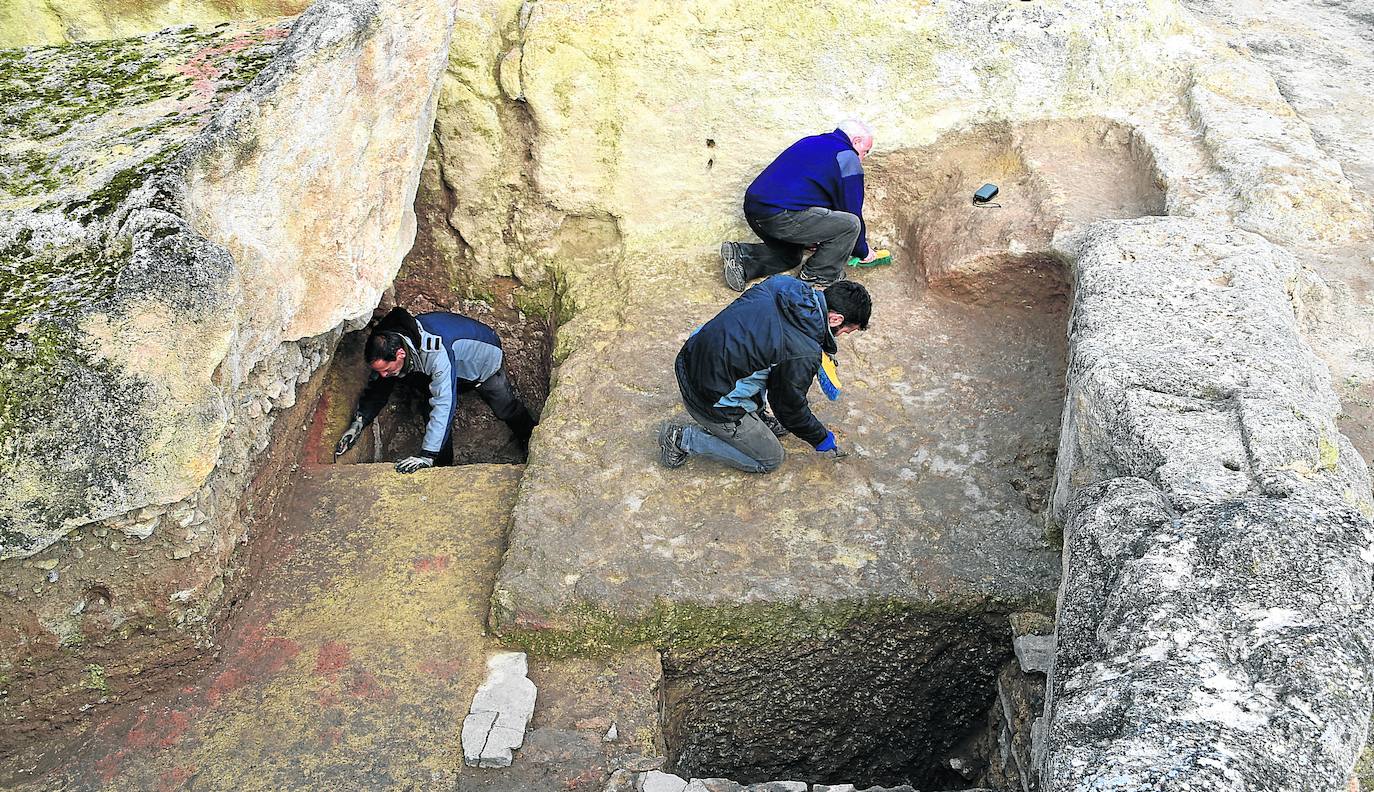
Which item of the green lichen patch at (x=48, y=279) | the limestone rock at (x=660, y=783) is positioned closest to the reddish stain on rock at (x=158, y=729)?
the green lichen patch at (x=48, y=279)

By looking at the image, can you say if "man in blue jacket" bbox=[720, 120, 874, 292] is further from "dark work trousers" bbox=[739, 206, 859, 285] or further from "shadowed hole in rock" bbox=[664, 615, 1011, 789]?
"shadowed hole in rock" bbox=[664, 615, 1011, 789]

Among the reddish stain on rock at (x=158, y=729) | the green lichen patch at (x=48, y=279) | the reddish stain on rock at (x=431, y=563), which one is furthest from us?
the reddish stain on rock at (x=431, y=563)

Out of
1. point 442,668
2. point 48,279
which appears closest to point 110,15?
point 48,279

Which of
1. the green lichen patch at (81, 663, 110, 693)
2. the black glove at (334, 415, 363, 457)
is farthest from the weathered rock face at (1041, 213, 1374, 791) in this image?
the black glove at (334, 415, 363, 457)

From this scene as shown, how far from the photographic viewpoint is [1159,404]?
3.40 m

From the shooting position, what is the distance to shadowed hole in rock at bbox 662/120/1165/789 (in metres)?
4.09

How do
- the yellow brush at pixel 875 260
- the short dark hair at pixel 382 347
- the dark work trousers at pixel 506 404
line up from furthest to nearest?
the dark work trousers at pixel 506 404, the yellow brush at pixel 875 260, the short dark hair at pixel 382 347

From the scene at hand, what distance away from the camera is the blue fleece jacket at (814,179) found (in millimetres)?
5402

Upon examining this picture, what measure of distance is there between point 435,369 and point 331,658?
73.6 inches

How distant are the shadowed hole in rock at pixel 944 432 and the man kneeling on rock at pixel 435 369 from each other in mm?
2007

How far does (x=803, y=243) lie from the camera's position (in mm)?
5582

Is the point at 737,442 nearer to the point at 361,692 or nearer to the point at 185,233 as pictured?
the point at 361,692

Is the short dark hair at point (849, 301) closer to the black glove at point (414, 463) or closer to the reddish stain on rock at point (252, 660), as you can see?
the black glove at point (414, 463)

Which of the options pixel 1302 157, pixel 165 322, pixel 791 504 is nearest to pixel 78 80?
pixel 165 322
